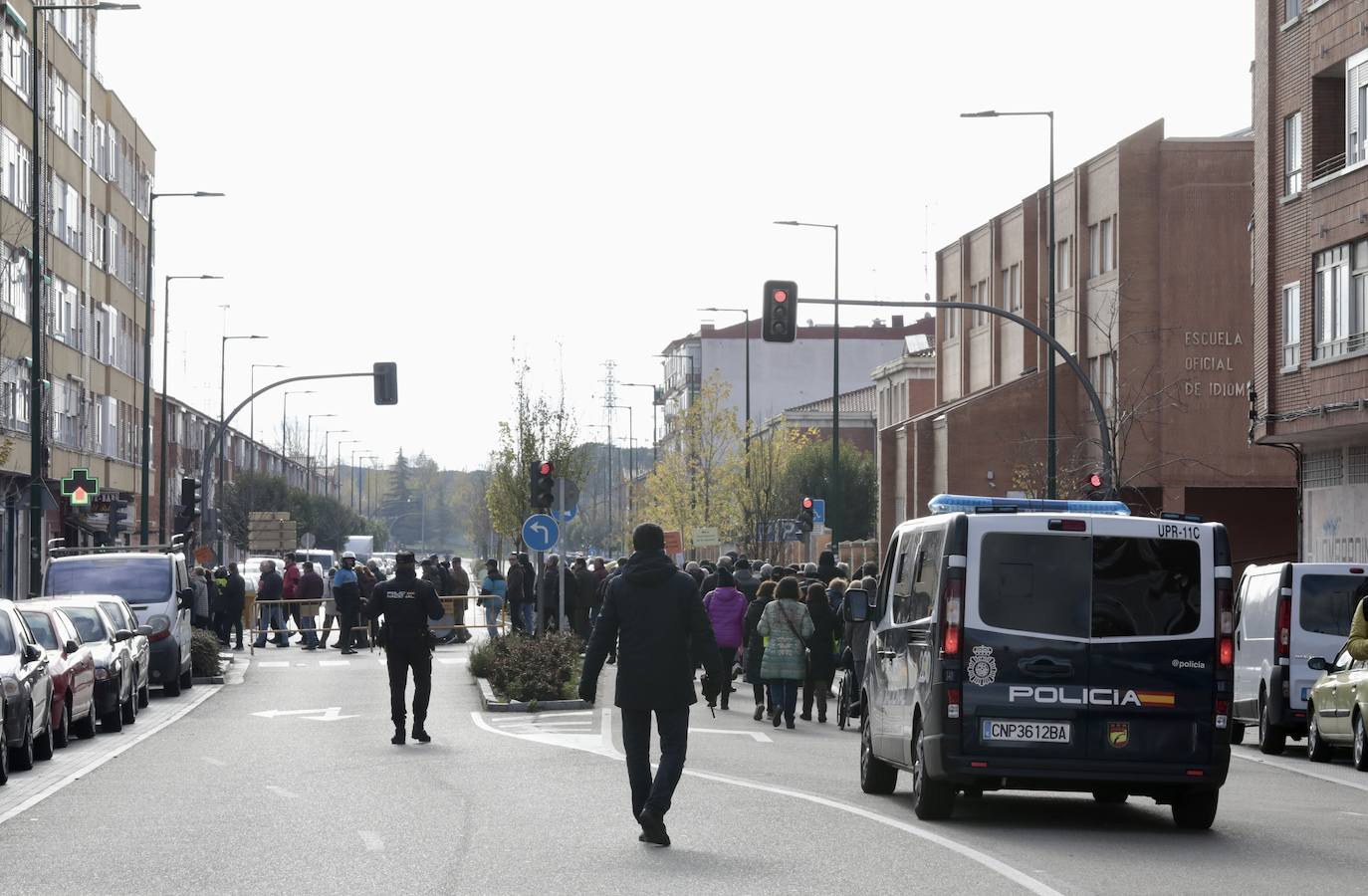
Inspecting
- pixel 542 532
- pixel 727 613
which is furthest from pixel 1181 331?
pixel 727 613

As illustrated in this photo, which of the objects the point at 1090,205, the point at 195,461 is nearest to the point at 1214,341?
the point at 1090,205

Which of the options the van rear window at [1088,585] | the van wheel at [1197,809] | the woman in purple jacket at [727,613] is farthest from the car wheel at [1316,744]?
the van rear window at [1088,585]

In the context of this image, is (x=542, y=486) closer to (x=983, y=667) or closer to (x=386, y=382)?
(x=386, y=382)

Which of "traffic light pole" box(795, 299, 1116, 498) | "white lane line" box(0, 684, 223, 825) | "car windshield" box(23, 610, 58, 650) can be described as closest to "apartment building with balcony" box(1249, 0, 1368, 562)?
"traffic light pole" box(795, 299, 1116, 498)

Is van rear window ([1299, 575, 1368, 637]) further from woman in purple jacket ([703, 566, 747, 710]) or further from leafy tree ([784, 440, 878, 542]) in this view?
leafy tree ([784, 440, 878, 542])

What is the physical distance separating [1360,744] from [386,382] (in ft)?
83.7

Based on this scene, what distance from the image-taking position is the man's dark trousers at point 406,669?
19.1 metres

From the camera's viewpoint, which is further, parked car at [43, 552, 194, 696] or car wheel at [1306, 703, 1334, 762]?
parked car at [43, 552, 194, 696]

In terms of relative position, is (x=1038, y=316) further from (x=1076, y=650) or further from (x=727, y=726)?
(x=1076, y=650)

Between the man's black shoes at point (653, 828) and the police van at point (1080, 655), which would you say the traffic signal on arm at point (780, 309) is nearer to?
the police van at point (1080, 655)

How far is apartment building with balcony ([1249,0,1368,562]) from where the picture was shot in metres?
32.8

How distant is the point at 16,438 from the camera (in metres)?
47.8

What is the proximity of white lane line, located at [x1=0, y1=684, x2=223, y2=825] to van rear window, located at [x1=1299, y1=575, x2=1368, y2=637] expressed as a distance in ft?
38.6

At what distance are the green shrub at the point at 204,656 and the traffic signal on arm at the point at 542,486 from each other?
6182mm
